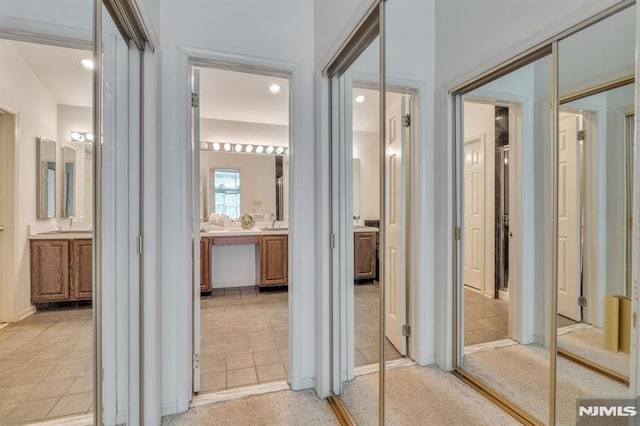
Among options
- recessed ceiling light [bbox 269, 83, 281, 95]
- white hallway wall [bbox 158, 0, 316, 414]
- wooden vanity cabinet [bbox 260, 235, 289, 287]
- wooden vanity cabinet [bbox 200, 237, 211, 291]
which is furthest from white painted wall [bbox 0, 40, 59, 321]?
wooden vanity cabinet [bbox 260, 235, 289, 287]

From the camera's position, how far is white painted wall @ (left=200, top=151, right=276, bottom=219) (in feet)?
14.7

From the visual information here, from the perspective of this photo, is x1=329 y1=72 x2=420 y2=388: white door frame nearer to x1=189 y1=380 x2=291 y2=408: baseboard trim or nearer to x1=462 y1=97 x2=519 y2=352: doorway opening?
x1=189 y1=380 x2=291 y2=408: baseboard trim

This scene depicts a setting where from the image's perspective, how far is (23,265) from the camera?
0.70 m

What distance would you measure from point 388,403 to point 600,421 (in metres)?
0.88

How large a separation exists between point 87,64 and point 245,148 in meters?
3.71

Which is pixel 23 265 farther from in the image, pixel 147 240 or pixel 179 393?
pixel 179 393

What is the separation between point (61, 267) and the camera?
0.93 meters

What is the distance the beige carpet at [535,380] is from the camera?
0.59 meters

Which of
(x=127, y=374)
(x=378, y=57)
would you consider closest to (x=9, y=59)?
(x=378, y=57)

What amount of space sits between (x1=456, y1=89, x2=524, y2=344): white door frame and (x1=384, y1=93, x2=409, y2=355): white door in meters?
0.46

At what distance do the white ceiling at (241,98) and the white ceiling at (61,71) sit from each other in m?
2.11

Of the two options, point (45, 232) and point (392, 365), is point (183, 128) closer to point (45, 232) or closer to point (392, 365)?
point (45, 232)

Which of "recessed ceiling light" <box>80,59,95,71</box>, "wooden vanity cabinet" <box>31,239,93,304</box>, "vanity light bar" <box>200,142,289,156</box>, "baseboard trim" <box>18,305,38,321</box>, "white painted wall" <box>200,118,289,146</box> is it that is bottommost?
"baseboard trim" <box>18,305,38,321</box>

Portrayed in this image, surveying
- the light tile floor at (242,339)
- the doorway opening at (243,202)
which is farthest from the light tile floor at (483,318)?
the doorway opening at (243,202)
